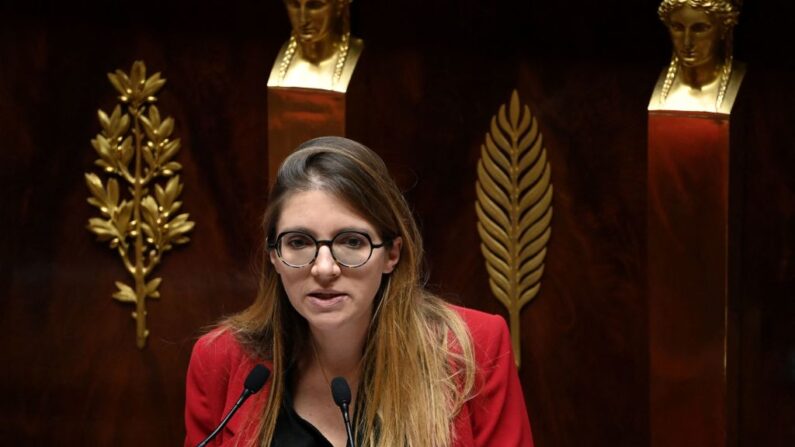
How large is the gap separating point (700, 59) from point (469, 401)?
2.18ft

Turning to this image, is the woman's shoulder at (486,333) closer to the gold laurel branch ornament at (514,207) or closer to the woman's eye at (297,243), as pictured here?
the woman's eye at (297,243)

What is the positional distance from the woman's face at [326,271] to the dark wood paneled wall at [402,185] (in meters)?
0.59

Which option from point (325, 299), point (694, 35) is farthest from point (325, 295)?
point (694, 35)

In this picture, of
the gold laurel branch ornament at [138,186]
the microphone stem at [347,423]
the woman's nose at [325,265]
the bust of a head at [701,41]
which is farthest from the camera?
the gold laurel branch ornament at [138,186]

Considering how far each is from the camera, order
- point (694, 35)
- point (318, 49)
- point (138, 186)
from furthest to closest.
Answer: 1. point (138, 186)
2. point (318, 49)
3. point (694, 35)

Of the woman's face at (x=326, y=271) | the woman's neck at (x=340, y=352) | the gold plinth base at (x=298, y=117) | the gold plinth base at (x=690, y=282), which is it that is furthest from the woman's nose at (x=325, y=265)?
the gold plinth base at (x=690, y=282)

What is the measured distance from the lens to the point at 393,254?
141 cm

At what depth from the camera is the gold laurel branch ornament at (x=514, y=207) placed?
199 cm

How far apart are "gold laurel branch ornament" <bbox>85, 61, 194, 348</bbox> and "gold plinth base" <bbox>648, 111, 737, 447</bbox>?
719mm

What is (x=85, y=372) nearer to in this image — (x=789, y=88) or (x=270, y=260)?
(x=270, y=260)

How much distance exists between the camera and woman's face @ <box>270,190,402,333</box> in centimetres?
134

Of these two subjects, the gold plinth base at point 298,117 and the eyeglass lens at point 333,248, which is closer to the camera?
the eyeglass lens at point 333,248

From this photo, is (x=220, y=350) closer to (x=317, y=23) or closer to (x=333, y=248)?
(x=333, y=248)

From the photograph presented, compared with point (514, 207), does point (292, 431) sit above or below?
below
